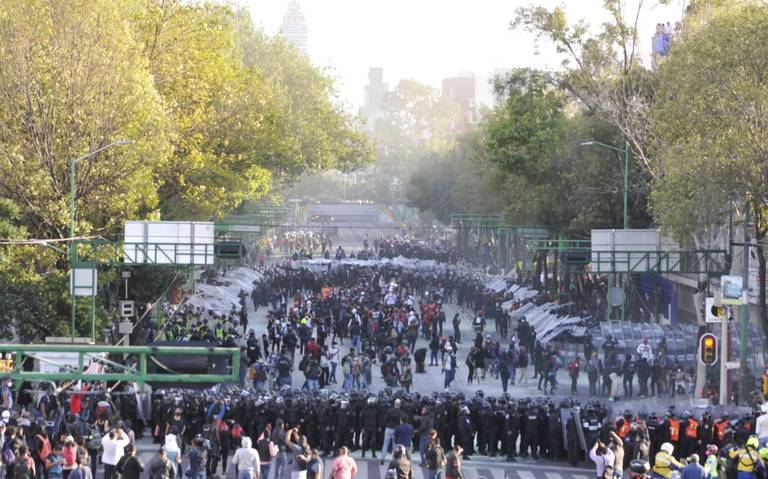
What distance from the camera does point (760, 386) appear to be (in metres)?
35.7

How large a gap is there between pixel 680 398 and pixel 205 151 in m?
18.9

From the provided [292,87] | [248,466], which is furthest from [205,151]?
[292,87]

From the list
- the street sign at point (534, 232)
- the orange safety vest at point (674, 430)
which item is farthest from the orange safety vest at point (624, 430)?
the street sign at point (534, 232)

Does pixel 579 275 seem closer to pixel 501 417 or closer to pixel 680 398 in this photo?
pixel 680 398

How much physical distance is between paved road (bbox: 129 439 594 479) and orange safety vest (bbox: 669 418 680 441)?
1.68m

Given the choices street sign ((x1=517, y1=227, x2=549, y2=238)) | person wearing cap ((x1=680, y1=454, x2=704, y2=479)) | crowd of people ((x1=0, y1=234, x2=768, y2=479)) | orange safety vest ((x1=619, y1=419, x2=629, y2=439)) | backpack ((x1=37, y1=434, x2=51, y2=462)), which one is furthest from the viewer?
street sign ((x1=517, y1=227, x2=549, y2=238))

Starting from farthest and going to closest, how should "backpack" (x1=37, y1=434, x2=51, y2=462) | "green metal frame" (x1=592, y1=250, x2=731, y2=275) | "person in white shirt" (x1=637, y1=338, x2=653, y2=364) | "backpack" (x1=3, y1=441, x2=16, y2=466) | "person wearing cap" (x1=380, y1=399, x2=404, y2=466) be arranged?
1. "green metal frame" (x1=592, y1=250, x2=731, y2=275)
2. "person in white shirt" (x1=637, y1=338, x2=653, y2=364)
3. "person wearing cap" (x1=380, y1=399, x2=404, y2=466)
4. "backpack" (x1=37, y1=434, x2=51, y2=462)
5. "backpack" (x1=3, y1=441, x2=16, y2=466)

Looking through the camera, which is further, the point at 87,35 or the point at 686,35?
the point at 686,35

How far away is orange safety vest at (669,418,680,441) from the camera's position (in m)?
27.0

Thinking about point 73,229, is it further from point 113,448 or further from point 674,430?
point 674,430

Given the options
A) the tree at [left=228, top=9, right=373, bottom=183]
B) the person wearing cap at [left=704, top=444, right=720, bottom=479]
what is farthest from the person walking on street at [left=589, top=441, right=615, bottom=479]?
the tree at [left=228, top=9, right=373, bottom=183]

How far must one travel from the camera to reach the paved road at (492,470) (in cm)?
2677

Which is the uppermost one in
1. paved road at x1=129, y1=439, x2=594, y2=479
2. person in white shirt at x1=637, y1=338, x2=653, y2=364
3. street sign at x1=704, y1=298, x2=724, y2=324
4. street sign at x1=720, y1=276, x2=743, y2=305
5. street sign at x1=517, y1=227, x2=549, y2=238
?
street sign at x1=517, y1=227, x2=549, y2=238

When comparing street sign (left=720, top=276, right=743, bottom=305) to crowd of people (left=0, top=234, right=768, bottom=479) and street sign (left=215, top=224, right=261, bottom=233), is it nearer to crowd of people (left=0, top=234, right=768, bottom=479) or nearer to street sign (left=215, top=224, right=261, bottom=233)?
crowd of people (left=0, top=234, right=768, bottom=479)
